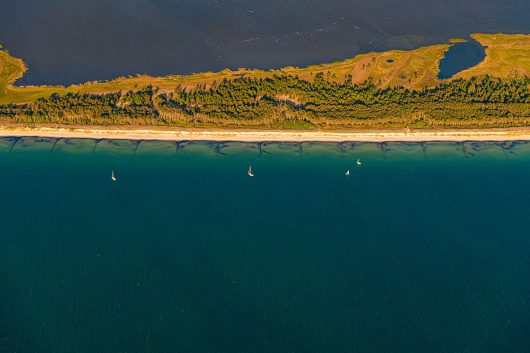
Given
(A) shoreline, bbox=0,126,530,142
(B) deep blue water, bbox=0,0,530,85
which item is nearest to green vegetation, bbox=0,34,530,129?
(A) shoreline, bbox=0,126,530,142

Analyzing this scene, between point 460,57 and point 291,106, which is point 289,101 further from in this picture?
point 460,57

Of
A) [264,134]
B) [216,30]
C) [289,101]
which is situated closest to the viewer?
[264,134]

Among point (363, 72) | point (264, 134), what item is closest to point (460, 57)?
point (363, 72)

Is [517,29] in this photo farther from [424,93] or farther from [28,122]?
[28,122]

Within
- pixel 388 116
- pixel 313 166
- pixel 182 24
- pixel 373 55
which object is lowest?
pixel 313 166

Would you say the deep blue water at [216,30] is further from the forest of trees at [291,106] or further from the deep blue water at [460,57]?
the forest of trees at [291,106]

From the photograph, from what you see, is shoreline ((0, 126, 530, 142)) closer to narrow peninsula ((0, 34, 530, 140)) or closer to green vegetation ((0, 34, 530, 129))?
narrow peninsula ((0, 34, 530, 140))

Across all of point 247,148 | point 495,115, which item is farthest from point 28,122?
point 495,115
